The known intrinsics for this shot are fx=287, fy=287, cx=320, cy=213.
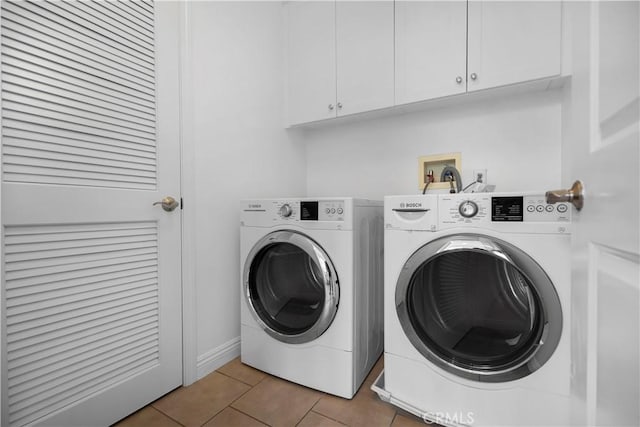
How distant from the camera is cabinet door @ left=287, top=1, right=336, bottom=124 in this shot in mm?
1840

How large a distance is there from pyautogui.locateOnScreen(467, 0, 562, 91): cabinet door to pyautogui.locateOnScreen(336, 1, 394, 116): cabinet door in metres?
0.43

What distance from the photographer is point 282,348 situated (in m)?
1.39

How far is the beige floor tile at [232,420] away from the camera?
1.13 meters

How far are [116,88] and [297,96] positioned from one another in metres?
1.12

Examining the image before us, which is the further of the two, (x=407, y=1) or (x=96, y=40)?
(x=407, y=1)

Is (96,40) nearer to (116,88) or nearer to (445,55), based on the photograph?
(116,88)

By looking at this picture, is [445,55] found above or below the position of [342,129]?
above

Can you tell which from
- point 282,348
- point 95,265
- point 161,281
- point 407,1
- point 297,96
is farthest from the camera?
point 297,96

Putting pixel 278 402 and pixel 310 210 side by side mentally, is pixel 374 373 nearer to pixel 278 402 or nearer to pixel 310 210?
pixel 278 402

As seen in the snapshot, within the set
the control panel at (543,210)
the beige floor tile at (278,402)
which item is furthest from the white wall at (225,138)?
the control panel at (543,210)

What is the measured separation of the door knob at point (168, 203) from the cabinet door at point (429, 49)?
1295 mm

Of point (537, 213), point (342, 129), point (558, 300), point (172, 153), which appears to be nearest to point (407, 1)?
point (342, 129)

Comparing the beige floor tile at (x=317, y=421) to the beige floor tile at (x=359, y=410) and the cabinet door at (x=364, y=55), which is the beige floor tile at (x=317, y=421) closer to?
the beige floor tile at (x=359, y=410)

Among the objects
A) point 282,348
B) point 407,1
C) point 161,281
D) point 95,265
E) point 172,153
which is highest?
point 407,1
